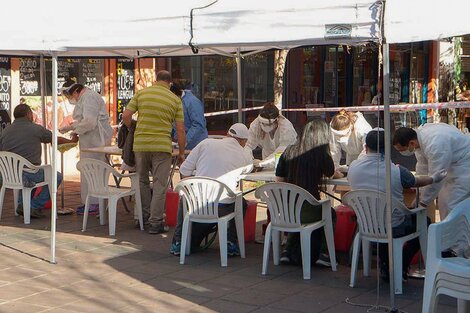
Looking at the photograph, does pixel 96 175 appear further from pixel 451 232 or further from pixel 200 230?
pixel 451 232

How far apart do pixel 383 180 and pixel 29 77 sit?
8.10 metres

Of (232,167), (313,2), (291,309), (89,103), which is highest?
(313,2)

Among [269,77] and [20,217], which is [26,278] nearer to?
[20,217]

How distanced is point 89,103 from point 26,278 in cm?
335

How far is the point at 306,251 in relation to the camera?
6918 millimetres

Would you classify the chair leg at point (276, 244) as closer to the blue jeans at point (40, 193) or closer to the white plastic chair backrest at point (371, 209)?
the white plastic chair backrest at point (371, 209)

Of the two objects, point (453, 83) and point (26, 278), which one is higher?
point (453, 83)

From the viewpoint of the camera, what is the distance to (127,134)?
9164 mm

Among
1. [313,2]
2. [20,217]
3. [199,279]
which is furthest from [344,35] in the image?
[20,217]

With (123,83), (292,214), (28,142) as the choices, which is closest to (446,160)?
(292,214)

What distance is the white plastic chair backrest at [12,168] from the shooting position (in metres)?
9.48

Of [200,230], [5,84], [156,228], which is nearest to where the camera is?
[200,230]

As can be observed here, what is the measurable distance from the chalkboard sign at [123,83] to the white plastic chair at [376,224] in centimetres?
835

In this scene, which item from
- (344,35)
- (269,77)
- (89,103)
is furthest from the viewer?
(269,77)
